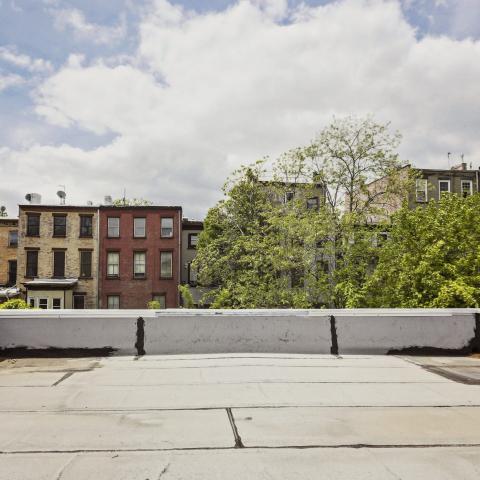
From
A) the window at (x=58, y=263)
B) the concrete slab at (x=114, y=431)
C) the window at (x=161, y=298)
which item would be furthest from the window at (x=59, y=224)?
the concrete slab at (x=114, y=431)

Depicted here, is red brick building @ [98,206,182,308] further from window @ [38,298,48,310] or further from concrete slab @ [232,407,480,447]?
concrete slab @ [232,407,480,447]

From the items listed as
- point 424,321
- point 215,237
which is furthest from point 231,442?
point 215,237

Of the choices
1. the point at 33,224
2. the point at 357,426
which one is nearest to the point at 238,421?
the point at 357,426

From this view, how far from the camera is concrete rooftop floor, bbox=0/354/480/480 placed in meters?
4.34

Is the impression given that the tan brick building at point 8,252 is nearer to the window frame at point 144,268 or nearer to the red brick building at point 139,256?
the red brick building at point 139,256

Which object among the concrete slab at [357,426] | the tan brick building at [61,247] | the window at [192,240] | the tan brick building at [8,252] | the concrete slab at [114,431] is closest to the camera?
the concrete slab at [114,431]

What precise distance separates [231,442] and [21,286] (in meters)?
38.8

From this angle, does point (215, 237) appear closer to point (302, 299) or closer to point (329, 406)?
point (302, 299)

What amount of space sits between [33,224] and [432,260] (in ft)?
107

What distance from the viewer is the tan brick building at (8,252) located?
42.3m

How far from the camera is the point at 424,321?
10914 millimetres

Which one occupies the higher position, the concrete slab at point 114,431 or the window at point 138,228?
the window at point 138,228

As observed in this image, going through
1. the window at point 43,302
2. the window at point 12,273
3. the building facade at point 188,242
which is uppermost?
the building facade at point 188,242

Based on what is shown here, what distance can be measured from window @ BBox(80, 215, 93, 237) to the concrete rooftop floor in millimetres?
31728
